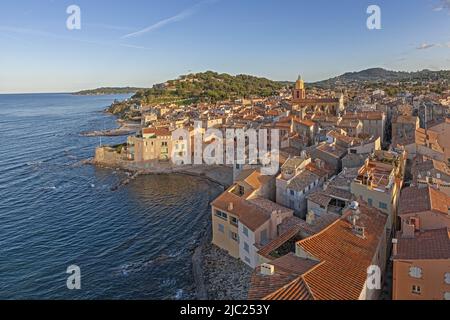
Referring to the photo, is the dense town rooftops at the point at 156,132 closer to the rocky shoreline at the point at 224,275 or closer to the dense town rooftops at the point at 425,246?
the rocky shoreline at the point at 224,275

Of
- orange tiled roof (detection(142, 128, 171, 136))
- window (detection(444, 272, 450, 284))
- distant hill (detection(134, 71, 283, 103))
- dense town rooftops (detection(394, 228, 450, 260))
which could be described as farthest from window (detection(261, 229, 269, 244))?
distant hill (detection(134, 71, 283, 103))

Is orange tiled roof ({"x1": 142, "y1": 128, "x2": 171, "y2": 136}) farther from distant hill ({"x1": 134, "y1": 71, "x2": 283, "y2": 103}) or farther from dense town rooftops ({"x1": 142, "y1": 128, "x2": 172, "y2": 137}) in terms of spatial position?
distant hill ({"x1": 134, "y1": 71, "x2": 283, "y2": 103})

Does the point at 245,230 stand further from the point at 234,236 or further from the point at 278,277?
the point at 278,277

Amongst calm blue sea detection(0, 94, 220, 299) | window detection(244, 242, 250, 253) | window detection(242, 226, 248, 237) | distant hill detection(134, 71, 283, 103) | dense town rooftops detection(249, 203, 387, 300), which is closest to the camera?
dense town rooftops detection(249, 203, 387, 300)

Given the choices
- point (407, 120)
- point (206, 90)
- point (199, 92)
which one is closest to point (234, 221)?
point (407, 120)

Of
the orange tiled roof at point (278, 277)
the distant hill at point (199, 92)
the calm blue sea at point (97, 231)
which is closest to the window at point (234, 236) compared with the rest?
the calm blue sea at point (97, 231)
